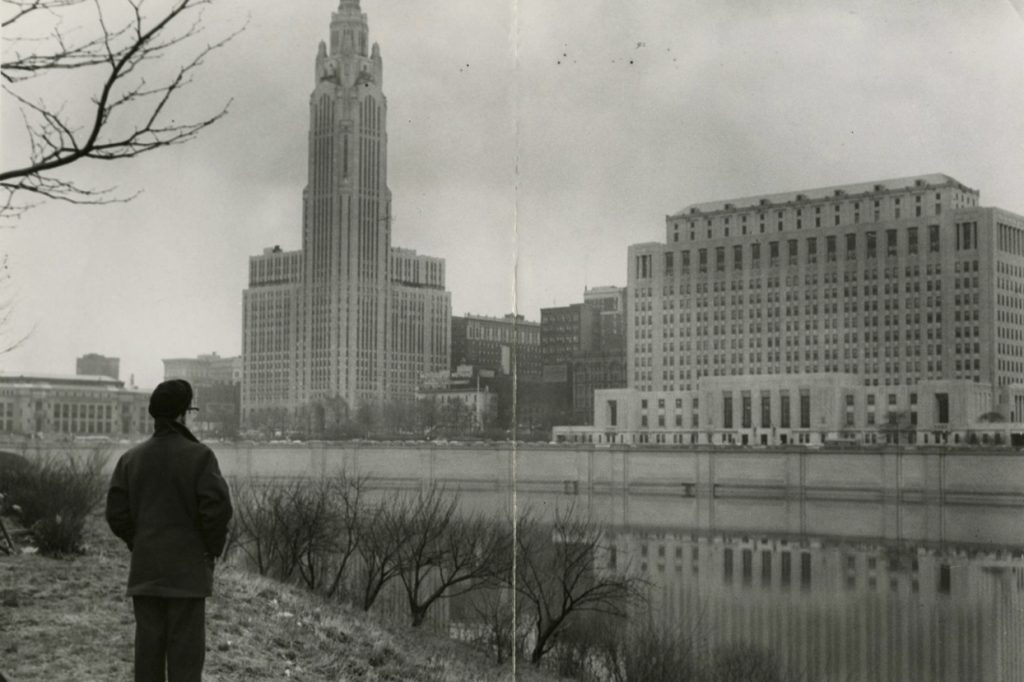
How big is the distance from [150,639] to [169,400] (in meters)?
0.92

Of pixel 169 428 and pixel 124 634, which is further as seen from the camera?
pixel 124 634

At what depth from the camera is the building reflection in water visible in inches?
832

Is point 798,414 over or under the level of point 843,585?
over

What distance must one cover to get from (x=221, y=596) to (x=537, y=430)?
47856mm

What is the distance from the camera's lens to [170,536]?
4.06 meters

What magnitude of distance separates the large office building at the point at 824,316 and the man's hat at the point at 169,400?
5298cm

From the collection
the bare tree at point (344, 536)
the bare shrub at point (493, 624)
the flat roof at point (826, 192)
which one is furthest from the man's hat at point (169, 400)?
the flat roof at point (826, 192)

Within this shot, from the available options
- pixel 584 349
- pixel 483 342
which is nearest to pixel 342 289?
pixel 483 342

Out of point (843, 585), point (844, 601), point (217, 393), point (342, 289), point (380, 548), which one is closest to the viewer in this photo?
point (380, 548)

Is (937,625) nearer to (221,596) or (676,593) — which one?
(676,593)

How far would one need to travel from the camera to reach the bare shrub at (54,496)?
9641 millimetres

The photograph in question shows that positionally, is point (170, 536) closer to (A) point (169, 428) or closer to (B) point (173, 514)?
(B) point (173, 514)

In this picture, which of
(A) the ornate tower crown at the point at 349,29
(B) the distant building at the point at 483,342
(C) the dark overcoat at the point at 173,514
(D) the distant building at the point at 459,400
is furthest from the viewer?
(D) the distant building at the point at 459,400

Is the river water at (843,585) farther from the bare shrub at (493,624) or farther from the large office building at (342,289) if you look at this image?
the large office building at (342,289)
